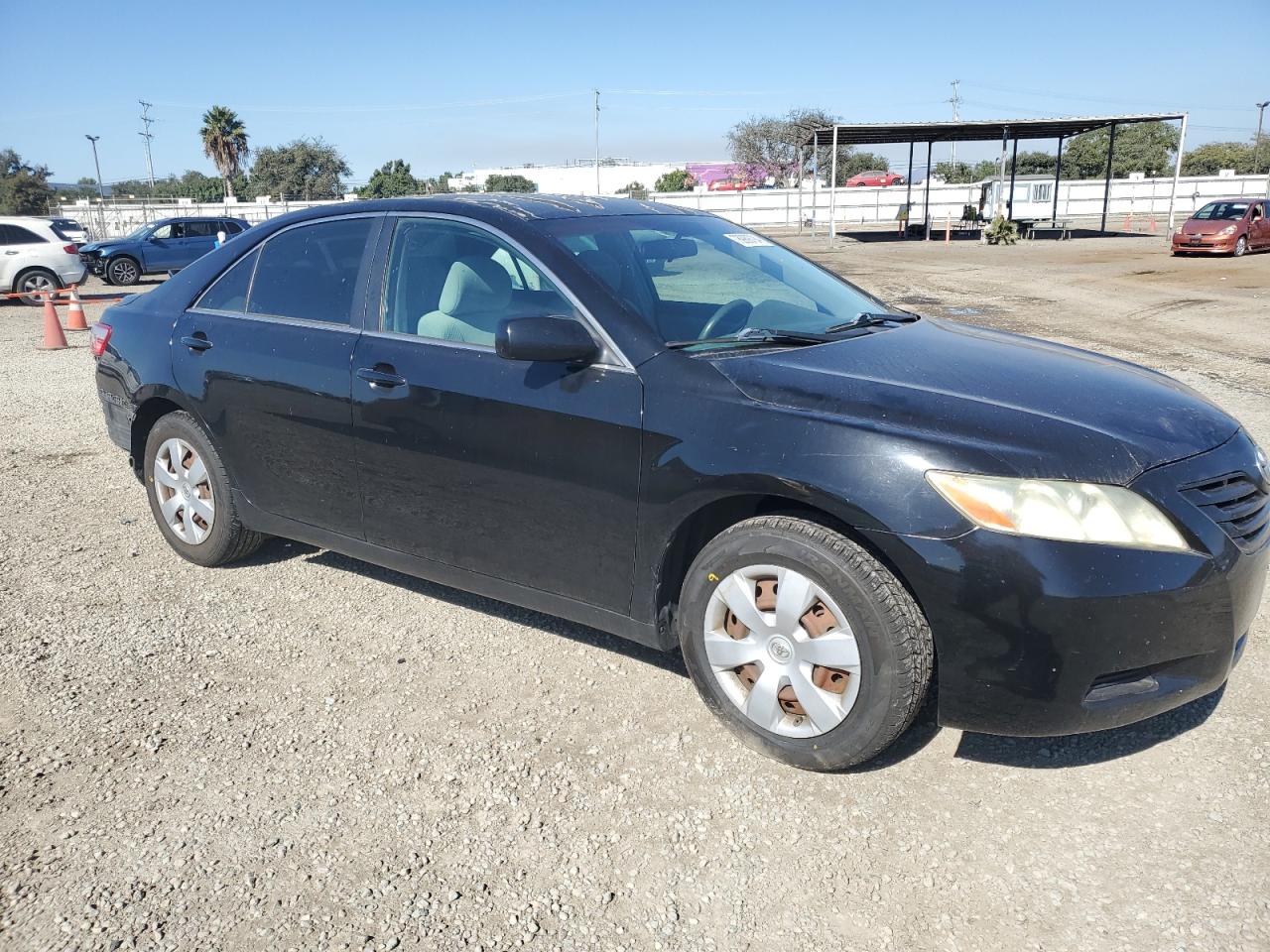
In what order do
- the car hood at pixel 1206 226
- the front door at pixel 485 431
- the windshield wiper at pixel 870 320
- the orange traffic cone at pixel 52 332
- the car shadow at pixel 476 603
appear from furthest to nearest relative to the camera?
1. the car hood at pixel 1206 226
2. the orange traffic cone at pixel 52 332
3. the car shadow at pixel 476 603
4. the windshield wiper at pixel 870 320
5. the front door at pixel 485 431

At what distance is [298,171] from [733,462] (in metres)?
82.9

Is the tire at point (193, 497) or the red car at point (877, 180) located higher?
the red car at point (877, 180)

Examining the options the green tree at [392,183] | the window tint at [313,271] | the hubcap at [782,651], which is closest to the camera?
the hubcap at [782,651]

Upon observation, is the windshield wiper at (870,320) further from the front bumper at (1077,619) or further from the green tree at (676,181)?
the green tree at (676,181)

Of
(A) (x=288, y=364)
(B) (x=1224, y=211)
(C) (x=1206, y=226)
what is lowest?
(C) (x=1206, y=226)

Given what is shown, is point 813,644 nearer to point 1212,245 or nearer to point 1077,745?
point 1077,745

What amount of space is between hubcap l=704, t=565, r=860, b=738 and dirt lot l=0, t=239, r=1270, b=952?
21cm

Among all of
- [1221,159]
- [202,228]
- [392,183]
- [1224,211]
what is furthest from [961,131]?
[1221,159]

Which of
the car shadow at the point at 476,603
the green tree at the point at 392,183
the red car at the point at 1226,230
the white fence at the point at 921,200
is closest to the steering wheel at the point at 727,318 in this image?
the car shadow at the point at 476,603

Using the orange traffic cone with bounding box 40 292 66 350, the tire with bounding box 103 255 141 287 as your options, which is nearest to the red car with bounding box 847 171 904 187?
the tire with bounding box 103 255 141 287

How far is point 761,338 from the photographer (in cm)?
346

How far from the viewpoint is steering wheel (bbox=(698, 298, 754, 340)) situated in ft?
11.4

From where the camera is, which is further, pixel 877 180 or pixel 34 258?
pixel 877 180

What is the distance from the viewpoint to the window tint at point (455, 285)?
3.57 metres
